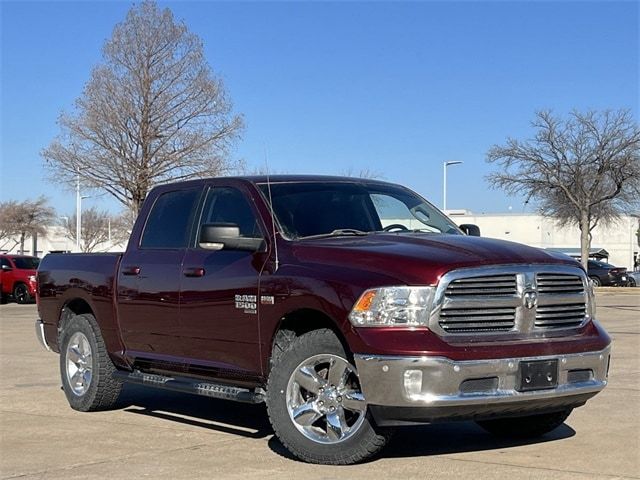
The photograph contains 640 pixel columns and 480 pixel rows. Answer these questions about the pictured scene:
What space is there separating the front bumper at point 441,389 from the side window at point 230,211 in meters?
1.71

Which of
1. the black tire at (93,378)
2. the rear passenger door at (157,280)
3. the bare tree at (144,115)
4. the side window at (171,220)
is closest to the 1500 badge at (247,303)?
the rear passenger door at (157,280)

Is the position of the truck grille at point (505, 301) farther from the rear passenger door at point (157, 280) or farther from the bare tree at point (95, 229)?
the bare tree at point (95, 229)

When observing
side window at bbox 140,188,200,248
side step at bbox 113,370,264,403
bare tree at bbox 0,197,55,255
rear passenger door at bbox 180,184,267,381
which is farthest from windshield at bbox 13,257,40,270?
bare tree at bbox 0,197,55,255

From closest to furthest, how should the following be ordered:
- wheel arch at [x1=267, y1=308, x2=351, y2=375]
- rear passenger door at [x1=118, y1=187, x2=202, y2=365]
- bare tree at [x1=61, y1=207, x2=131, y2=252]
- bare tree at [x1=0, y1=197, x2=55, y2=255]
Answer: wheel arch at [x1=267, y1=308, x2=351, y2=375] < rear passenger door at [x1=118, y1=187, x2=202, y2=365] < bare tree at [x1=0, y1=197, x2=55, y2=255] < bare tree at [x1=61, y1=207, x2=131, y2=252]

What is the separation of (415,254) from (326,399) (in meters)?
1.09

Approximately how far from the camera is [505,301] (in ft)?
19.0

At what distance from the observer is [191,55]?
29453mm

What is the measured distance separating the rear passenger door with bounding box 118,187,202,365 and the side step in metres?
0.15

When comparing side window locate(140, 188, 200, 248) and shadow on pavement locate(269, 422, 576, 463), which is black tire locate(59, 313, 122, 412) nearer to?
side window locate(140, 188, 200, 248)

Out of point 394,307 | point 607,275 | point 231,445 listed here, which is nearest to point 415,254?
point 394,307

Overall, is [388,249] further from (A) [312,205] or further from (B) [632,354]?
(B) [632,354]

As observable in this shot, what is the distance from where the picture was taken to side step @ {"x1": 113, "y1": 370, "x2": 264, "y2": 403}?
654cm

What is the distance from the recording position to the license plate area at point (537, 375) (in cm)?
575

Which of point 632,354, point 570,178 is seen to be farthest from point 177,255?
point 570,178
